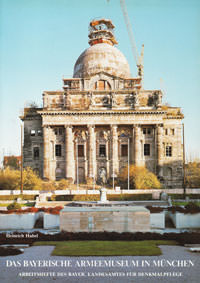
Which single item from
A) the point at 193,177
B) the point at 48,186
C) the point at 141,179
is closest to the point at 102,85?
the point at 141,179

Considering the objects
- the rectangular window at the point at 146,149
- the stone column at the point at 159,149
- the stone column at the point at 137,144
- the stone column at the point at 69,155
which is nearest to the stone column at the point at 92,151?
the stone column at the point at 69,155

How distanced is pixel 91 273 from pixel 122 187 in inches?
1675

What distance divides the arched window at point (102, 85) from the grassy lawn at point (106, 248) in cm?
5110

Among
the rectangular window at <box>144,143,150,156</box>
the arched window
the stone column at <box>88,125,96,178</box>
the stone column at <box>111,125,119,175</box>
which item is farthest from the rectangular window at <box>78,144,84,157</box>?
the arched window

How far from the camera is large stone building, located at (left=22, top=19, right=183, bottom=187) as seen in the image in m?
59.4

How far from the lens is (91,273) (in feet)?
40.9

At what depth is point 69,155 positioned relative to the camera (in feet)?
194

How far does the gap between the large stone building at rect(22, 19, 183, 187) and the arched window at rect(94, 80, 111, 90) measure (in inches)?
79.2

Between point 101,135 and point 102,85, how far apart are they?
12.5m

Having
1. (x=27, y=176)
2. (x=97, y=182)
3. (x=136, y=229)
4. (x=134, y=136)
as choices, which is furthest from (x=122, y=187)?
(x=136, y=229)

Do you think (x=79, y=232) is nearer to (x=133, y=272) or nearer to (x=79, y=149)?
(x=133, y=272)

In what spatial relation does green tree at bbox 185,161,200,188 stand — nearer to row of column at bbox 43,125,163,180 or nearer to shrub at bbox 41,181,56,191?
row of column at bbox 43,125,163,180

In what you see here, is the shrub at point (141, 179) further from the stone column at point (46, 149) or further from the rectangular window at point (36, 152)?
the rectangular window at point (36, 152)

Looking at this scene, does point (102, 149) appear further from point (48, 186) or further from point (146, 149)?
point (48, 186)
